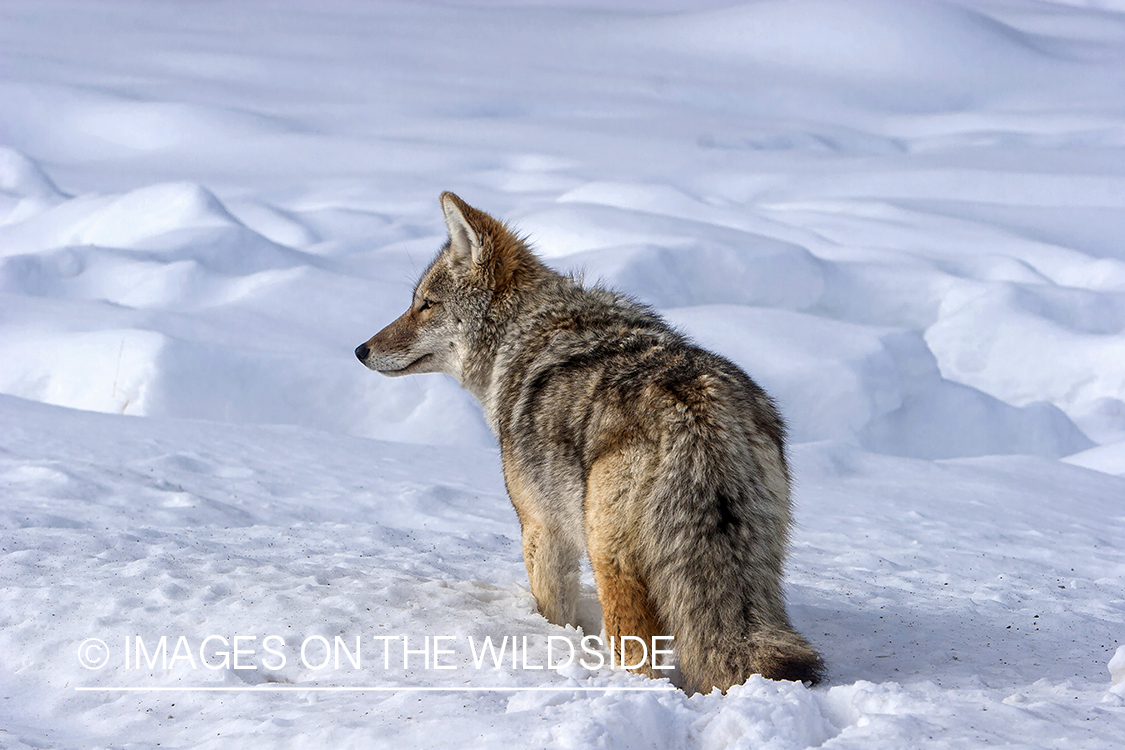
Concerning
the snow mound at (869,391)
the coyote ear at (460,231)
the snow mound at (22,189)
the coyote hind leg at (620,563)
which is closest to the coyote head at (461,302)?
the coyote ear at (460,231)

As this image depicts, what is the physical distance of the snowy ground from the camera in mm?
3107

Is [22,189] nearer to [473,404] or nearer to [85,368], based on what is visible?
[85,368]

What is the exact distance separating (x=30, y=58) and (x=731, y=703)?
26.9 meters

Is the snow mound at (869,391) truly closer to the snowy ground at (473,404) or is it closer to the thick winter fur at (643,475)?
the snowy ground at (473,404)

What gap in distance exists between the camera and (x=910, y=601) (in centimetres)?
483

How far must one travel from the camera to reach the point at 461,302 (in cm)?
444

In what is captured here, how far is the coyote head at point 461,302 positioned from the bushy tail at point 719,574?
4.60 feet

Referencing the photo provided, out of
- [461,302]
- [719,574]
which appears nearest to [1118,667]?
[719,574]

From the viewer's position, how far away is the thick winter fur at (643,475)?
3115 mm

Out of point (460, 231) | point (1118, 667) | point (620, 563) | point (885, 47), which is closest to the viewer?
point (1118, 667)

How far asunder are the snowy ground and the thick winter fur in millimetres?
254

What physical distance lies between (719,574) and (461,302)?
1864 mm

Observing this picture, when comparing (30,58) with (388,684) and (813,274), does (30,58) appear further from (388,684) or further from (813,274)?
(388,684)

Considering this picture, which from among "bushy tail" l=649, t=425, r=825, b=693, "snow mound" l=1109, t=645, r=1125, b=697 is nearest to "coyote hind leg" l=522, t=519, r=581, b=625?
"bushy tail" l=649, t=425, r=825, b=693
